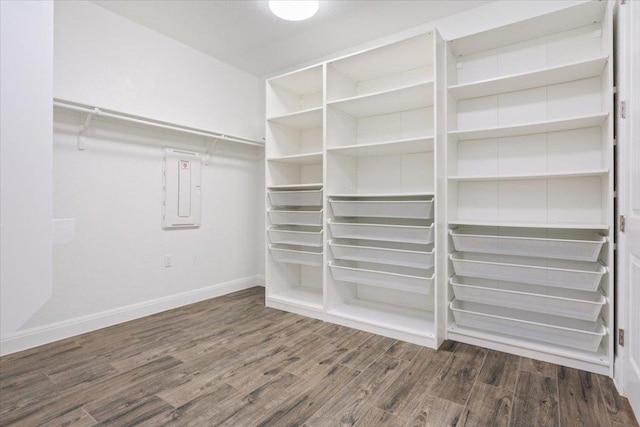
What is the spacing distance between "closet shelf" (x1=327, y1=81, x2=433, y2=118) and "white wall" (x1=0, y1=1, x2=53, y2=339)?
2200 mm

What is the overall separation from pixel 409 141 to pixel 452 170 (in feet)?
1.27

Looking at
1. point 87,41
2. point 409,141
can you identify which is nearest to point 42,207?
point 409,141

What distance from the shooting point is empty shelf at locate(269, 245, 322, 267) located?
294 cm

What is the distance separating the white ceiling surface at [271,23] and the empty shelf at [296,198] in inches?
55.7

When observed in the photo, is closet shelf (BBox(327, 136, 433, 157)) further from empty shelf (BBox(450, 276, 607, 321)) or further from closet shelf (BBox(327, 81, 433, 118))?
empty shelf (BBox(450, 276, 607, 321))

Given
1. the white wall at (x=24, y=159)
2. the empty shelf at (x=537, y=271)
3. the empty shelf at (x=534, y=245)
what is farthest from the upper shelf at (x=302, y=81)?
the white wall at (x=24, y=159)

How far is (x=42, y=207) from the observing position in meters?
0.49

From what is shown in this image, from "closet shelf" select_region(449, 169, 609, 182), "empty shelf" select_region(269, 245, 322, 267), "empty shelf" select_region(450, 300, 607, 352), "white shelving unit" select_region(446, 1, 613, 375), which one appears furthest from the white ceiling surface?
"empty shelf" select_region(450, 300, 607, 352)

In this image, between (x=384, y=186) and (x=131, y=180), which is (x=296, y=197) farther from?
(x=131, y=180)

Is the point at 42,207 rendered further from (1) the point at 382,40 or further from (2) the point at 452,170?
(1) the point at 382,40

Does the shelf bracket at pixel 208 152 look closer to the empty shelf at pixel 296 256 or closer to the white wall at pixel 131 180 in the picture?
the white wall at pixel 131 180

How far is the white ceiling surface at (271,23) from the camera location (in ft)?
8.29

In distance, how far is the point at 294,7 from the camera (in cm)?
231

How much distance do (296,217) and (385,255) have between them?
3.04 ft
